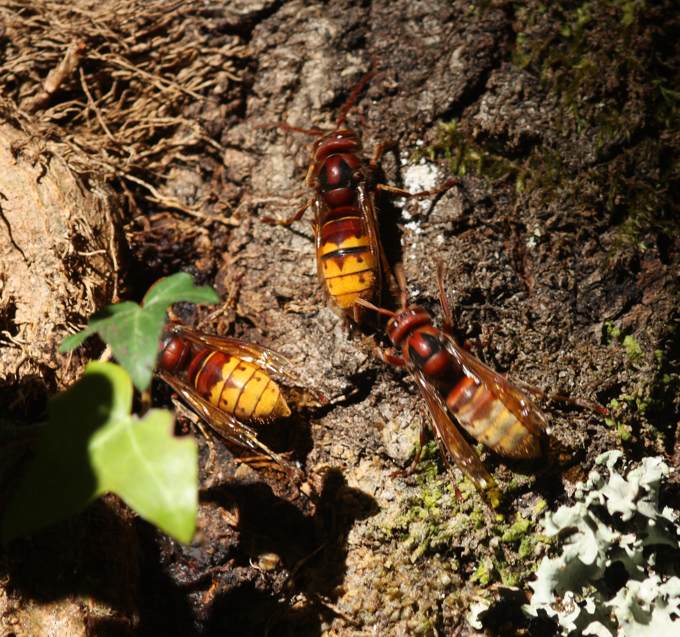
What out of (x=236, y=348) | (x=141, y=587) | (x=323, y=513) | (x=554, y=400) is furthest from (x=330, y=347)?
(x=141, y=587)

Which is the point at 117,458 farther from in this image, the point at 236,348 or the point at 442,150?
the point at 442,150

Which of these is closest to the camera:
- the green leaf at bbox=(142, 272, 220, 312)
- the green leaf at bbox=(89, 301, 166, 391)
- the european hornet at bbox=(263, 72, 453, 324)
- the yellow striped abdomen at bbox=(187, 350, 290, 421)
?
the green leaf at bbox=(89, 301, 166, 391)

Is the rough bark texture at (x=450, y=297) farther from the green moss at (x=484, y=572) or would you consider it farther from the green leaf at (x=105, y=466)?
the green leaf at (x=105, y=466)

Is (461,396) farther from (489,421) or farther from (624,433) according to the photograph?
(624,433)

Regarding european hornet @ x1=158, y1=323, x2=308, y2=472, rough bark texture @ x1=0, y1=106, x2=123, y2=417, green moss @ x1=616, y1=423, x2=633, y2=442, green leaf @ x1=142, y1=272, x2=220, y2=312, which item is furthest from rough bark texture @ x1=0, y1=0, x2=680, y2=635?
green leaf @ x1=142, y1=272, x2=220, y2=312

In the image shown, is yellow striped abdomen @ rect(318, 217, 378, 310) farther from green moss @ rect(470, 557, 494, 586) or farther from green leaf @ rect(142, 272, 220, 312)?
green moss @ rect(470, 557, 494, 586)

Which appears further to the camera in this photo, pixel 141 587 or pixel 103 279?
pixel 103 279
